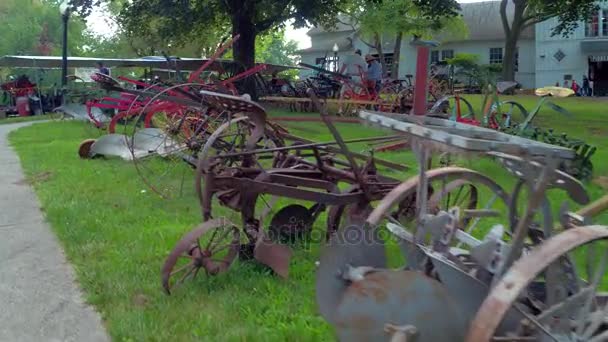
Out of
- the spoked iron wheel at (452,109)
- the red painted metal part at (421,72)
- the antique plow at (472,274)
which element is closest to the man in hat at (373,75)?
the spoked iron wheel at (452,109)

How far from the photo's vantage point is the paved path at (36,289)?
435 centimetres

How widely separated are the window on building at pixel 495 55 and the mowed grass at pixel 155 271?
148 ft

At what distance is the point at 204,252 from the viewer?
5.00 m

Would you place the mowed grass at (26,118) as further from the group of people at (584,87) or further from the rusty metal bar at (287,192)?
the group of people at (584,87)

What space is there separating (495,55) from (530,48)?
10.1ft

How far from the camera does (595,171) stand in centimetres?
899

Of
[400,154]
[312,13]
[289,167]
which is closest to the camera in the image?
[289,167]

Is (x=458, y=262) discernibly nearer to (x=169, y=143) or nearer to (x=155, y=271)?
(x=155, y=271)

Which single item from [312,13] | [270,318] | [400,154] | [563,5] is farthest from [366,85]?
[270,318]

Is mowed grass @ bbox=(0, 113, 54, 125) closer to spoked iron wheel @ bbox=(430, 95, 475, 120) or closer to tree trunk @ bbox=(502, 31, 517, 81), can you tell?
spoked iron wheel @ bbox=(430, 95, 475, 120)

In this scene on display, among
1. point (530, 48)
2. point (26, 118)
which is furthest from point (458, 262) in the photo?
point (530, 48)

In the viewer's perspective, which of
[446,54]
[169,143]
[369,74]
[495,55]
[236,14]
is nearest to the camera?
[169,143]

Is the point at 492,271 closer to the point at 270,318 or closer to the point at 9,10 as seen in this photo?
the point at 270,318

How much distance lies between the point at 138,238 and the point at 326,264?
3073 mm
